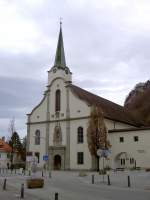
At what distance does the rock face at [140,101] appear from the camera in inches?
3942

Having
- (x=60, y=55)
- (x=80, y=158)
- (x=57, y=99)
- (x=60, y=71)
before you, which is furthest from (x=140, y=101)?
(x=80, y=158)

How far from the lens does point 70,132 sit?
58.6 meters

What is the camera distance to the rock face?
328ft

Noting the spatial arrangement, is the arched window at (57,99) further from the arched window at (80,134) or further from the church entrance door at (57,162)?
the church entrance door at (57,162)

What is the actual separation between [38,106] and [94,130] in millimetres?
15591

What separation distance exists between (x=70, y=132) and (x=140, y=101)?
57.6 meters

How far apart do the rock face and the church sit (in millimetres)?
32931

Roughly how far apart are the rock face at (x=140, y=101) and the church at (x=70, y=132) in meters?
32.9

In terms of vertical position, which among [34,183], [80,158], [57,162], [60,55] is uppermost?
[60,55]

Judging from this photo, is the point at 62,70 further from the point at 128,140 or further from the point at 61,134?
the point at 128,140

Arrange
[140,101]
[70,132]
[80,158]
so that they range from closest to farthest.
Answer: [80,158] < [70,132] < [140,101]

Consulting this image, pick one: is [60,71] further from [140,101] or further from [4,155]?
[140,101]

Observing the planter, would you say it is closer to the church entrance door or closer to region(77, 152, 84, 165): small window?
region(77, 152, 84, 165): small window

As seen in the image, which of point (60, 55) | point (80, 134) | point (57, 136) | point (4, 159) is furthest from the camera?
point (4, 159)
